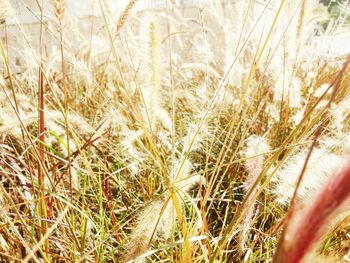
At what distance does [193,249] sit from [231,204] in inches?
13.4

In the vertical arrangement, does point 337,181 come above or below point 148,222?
above

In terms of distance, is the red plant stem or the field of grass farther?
the field of grass

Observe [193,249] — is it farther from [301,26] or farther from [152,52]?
[301,26]

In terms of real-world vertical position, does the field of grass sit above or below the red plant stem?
below

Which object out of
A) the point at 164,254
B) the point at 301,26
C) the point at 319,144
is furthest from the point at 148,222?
the point at 301,26

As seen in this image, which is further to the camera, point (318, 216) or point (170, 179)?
point (170, 179)

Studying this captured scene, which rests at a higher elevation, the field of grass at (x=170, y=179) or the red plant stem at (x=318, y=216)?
the red plant stem at (x=318, y=216)

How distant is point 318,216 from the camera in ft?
0.67

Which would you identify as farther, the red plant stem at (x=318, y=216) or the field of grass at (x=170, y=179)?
the field of grass at (x=170, y=179)

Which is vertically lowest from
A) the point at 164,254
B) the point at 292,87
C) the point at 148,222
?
the point at 164,254

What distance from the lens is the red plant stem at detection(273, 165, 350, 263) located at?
0.20 metres

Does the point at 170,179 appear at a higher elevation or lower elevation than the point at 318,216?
lower

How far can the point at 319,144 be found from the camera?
111cm

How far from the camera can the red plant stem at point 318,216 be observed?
0.20 meters
